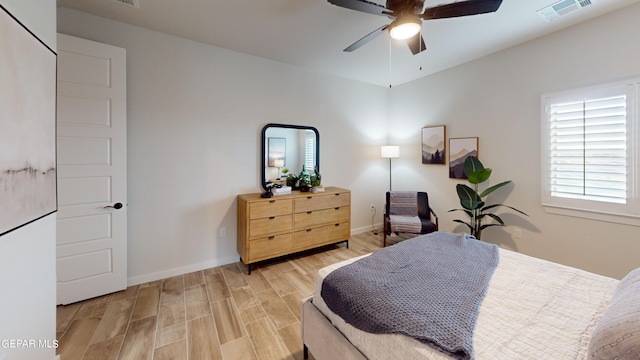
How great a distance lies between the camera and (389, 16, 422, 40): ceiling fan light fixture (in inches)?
67.6

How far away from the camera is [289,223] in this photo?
301cm

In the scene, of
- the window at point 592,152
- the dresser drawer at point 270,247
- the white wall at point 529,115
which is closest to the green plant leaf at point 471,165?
the white wall at point 529,115

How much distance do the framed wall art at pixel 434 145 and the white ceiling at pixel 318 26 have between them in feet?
3.23

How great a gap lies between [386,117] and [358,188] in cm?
149

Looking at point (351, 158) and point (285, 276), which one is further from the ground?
point (351, 158)

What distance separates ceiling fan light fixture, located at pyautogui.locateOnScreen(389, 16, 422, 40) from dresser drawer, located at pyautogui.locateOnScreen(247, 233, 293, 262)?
241 cm

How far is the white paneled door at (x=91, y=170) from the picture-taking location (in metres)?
2.08

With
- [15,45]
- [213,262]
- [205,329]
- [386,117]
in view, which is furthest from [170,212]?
[386,117]

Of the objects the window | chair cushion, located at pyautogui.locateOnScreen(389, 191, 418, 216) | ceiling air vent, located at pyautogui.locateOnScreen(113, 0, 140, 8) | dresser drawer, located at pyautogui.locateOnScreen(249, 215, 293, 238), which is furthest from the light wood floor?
the window

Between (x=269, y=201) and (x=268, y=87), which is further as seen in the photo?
(x=268, y=87)

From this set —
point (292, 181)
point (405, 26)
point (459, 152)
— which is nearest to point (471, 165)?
point (459, 152)

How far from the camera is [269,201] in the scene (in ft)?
9.35

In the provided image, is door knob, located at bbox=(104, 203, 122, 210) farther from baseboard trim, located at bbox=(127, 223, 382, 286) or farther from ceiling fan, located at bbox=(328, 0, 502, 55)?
ceiling fan, located at bbox=(328, 0, 502, 55)

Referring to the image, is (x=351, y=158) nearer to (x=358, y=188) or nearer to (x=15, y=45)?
(x=358, y=188)
